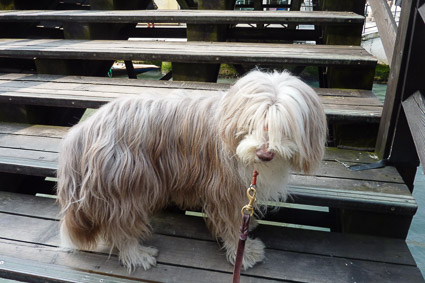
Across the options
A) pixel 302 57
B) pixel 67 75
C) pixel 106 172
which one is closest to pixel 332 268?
pixel 106 172

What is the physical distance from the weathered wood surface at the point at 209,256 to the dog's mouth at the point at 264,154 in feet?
2.16

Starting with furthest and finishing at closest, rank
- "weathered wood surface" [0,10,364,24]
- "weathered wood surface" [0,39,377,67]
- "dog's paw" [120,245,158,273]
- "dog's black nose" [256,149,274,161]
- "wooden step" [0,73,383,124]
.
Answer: "weathered wood surface" [0,10,364,24] → "weathered wood surface" [0,39,377,67] → "wooden step" [0,73,383,124] → "dog's paw" [120,245,158,273] → "dog's black nose" [256,149,274,161]

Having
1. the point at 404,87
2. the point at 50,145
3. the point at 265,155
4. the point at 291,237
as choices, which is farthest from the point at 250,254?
the point at 50,145

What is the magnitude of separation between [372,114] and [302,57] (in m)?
0.66

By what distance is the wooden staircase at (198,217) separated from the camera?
150 centimetres

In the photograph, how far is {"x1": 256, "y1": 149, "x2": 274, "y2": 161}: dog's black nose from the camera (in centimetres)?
112

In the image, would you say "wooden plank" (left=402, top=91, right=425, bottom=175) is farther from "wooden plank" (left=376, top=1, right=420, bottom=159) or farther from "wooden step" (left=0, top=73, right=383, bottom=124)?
"wooden step" (left=0, top=73, right=383, bottom=124)

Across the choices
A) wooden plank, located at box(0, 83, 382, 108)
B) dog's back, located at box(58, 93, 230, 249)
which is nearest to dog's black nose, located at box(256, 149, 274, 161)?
dog's back, located at box(58, 93, 230, 249)

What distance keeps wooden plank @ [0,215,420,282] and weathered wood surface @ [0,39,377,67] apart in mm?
1364

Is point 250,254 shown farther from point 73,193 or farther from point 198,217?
point 73,193

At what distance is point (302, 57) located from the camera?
2.32 metres

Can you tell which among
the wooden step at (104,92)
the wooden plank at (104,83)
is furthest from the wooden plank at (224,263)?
the wooden plank at (104,83)

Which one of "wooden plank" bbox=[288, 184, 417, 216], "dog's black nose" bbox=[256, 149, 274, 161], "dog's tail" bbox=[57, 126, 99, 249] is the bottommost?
"wooden plank" bbox=[288, 184, 417, 216]

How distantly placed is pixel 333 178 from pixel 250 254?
0.62 metres
